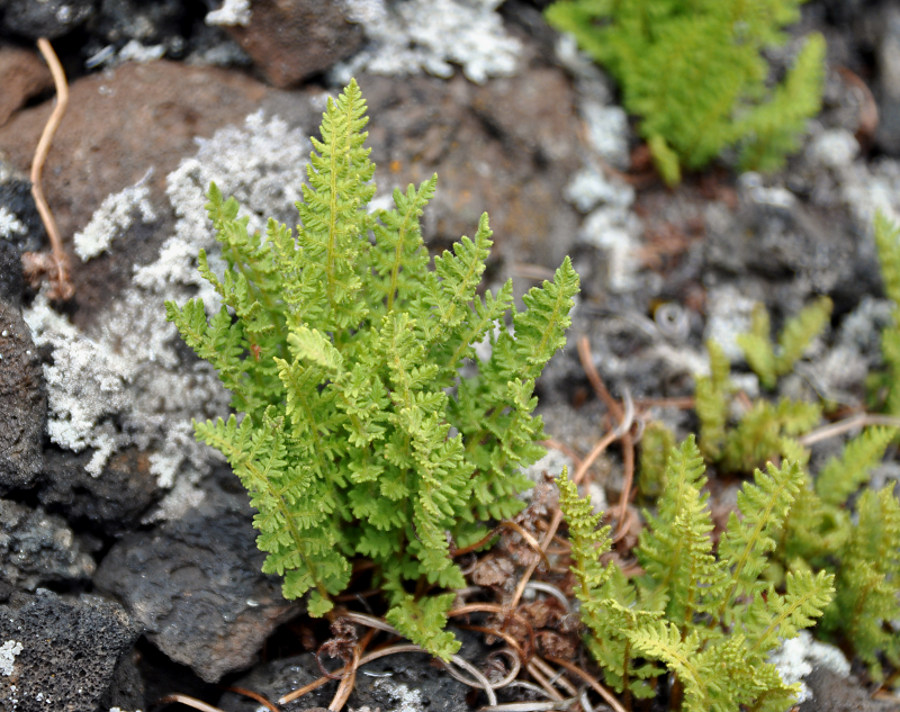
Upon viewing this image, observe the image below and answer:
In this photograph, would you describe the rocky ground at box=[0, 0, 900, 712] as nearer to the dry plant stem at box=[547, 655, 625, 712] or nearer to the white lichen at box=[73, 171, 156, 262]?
the white lichen at box=[73, 171, 156, 262]

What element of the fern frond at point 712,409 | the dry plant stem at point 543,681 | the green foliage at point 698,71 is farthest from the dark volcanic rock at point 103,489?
the green foliage at point 698,71

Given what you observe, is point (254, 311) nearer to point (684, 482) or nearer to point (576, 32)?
point (684, 482)

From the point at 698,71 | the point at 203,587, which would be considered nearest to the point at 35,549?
the point at 203,587

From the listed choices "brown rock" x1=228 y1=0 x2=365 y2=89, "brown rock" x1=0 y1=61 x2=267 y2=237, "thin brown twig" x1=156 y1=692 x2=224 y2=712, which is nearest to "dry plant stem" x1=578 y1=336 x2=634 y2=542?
"thin brown twig" x1=156 y1=692 x2=224 y2=712

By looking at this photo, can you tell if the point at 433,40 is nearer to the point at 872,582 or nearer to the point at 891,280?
the point at 891,280

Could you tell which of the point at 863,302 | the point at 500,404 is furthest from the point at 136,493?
the point at 863,302
